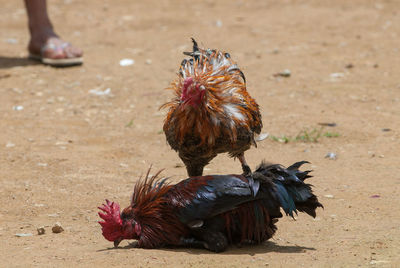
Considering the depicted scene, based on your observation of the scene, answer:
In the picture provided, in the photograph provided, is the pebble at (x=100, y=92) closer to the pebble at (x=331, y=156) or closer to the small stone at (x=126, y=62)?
the small stone at (x=126, y=62)

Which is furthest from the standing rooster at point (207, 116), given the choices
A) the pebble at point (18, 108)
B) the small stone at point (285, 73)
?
the small stone at point (285, 73)

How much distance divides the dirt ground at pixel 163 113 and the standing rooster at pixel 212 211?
10cm

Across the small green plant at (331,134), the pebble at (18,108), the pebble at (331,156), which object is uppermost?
the pebble at (331,156)

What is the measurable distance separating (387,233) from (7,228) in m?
2.45

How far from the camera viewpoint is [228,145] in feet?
14.6

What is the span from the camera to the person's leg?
28.7ft

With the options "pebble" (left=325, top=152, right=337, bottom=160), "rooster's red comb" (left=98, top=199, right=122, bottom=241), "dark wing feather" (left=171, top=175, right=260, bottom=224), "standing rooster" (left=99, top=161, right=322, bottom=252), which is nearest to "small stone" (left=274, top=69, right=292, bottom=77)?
"pebble" (left=325, top=152, right=337, bottom=160)

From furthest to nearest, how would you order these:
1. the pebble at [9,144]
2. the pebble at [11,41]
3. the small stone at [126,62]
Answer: the pebble at [11,41], the small stone at [126,62], the pebble at [9,144]

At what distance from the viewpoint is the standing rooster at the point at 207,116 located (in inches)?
170

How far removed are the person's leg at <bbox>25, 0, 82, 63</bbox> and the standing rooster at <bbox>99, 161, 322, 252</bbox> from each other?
4.89 m

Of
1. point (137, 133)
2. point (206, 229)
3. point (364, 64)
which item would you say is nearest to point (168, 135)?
point (206, 229)

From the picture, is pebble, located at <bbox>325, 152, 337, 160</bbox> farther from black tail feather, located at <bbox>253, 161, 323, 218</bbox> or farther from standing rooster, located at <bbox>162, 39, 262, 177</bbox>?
black tail feather, located at <bbox>253, 161, 323, 218</bbox>

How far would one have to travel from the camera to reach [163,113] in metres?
7.39

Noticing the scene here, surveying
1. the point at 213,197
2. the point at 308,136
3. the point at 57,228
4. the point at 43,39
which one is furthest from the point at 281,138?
the point at 43,39
